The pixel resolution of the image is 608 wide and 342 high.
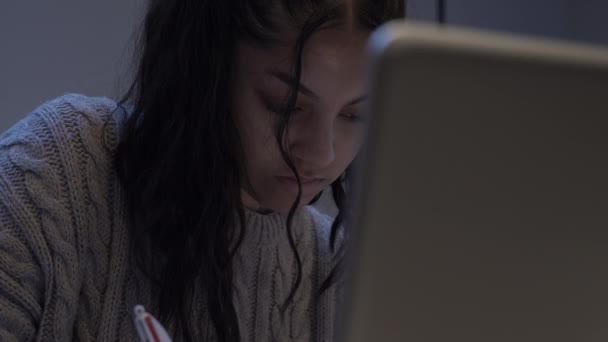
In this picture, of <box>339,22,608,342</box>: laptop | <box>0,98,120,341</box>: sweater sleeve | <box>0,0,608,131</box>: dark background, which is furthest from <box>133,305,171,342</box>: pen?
<box>0,0,608,131</box>: dark background

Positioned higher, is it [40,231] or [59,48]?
[59,48]

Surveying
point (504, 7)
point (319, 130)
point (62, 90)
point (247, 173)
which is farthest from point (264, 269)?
point (504, 7)

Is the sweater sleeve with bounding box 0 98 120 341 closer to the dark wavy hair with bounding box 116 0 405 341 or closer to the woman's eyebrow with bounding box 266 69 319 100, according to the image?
the dark wavy hair with bounding box 116 0 405 341

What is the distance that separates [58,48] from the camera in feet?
5.61

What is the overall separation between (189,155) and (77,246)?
157 millimetres

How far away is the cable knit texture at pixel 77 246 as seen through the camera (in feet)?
2.70

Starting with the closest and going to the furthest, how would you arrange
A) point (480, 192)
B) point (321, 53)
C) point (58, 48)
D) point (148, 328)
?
point (480, 192) → point (148, 328) → point (321, 53) → point (58, 48)

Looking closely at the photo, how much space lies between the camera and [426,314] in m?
0.35

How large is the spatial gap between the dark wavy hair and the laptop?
0.52 meters

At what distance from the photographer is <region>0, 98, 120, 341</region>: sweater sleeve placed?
0.81 metres

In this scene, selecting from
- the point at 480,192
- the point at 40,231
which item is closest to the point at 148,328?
the point at 480,192

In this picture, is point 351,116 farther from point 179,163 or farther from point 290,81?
point 179,163

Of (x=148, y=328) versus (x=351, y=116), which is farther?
(x=351, y=116)

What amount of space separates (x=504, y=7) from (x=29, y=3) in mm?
1231
